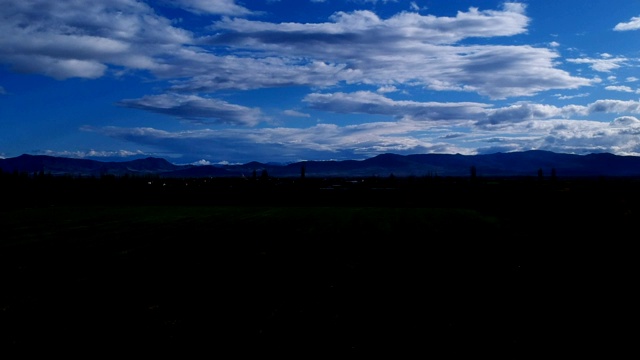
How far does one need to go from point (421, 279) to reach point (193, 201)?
52681 mm

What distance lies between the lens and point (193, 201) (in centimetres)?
6500

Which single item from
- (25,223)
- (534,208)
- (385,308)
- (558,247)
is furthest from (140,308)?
(534,208)

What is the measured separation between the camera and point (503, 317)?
11.0 metres

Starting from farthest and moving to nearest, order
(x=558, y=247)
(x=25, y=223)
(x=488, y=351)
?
(x=25, y=223) < (x=558, y=247) < (x=488, y=351)

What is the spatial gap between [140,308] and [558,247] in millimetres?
16864

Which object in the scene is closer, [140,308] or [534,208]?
[140,308]

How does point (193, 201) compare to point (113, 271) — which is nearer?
point (113, 271)

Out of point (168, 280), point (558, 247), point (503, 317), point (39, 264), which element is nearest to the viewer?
point (503, 317)

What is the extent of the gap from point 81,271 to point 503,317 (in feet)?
37.9

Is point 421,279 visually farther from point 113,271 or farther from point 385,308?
point 113,271

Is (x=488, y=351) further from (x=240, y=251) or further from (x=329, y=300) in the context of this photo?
(x=240, y=251)

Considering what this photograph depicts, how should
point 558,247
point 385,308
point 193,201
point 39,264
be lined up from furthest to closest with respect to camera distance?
point 193,201 < point 558,247 < point 39,264 < point 385,308

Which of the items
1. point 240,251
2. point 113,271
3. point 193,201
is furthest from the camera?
point 193,201

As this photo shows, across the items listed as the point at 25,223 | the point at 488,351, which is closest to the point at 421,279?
the point at 488,351
